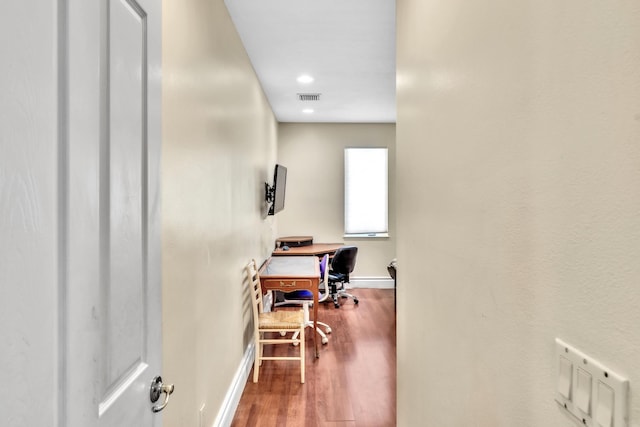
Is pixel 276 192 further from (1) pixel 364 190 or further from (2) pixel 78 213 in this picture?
(2) pixel 78 213

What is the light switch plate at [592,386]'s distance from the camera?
0.50 m

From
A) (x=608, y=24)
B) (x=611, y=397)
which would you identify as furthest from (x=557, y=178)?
(x=611, y=397)

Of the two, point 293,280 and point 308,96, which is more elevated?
point 308,96

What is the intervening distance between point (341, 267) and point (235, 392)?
249 centimetres

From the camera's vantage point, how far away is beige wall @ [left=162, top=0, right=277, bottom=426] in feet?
4.64

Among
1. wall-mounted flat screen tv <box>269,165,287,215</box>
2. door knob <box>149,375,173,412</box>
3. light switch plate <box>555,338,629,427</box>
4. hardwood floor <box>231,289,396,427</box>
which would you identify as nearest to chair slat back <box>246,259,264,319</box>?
hardwood floor <box>231,289,396,427</box>

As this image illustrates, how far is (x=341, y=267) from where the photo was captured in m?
4.65

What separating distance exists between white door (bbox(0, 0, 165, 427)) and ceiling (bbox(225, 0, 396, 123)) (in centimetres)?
160

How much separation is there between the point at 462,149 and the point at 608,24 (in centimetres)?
51

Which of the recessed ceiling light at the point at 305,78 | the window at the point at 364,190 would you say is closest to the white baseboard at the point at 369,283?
the window at the point at 364,190

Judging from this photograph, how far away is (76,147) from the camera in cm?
62

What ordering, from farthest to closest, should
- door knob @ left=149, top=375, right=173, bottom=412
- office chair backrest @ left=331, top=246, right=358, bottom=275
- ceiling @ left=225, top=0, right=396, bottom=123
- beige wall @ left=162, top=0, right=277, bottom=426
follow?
office chair backrest @ left=331, top=246, right=358, bottom=275 < ceiling @ left=225, top=0, right=396, bottom=123 < beige wall @ left=162, top=0, right=277, bottom=426 < door knob @ left=149, top=375, right=173, bottom=412

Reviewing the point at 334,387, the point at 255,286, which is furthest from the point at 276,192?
the point at 334,387

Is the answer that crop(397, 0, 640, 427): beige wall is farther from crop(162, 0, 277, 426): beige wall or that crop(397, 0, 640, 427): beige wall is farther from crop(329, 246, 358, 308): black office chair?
crop(329, 246, 358, 308): black office chair
